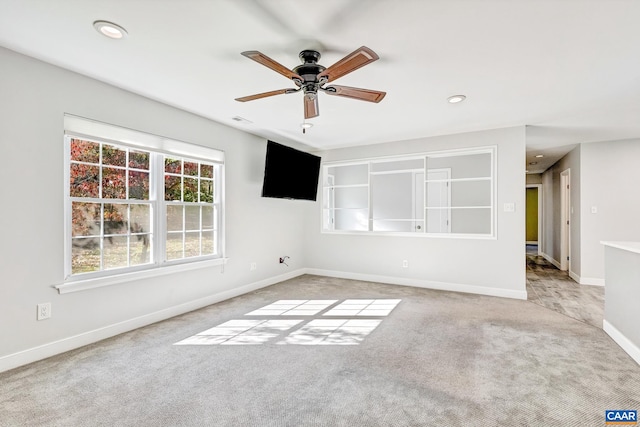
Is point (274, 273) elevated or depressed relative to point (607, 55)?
depressed

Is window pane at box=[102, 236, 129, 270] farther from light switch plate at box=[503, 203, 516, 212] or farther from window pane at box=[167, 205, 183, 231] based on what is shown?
light switch plate at box=[503, 203, 516, 212]

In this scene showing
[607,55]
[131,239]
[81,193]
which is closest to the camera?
[607,55]

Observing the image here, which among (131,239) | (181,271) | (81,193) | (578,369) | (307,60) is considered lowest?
(578,369)

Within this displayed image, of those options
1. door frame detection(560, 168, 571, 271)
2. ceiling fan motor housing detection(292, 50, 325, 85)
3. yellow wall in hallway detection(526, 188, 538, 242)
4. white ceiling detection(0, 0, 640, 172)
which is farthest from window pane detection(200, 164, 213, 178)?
yellow wall in hallway detection(526, 188, 538, 242)

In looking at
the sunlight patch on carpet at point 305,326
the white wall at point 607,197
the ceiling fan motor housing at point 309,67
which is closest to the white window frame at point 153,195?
the sunlight patch on carpet at point 305,326

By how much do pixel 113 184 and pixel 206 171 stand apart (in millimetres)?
1175

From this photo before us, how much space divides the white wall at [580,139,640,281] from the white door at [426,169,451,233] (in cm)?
209

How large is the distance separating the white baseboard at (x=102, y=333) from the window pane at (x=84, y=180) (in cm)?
126

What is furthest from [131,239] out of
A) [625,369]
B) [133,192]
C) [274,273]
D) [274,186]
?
[625,369]

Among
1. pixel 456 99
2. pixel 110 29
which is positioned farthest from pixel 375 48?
pixel 110 29

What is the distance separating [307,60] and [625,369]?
3.33 m

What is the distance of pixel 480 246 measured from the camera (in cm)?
446

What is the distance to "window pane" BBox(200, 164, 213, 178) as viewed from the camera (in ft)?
Result: 13.1

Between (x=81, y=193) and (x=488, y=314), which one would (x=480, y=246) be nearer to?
(x=488, y=314)
